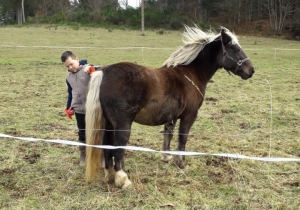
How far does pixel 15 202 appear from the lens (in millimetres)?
3463

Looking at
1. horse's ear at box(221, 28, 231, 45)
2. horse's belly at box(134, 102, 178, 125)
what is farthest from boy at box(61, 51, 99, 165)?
horse's ear at box(221, 28, 231, 45)

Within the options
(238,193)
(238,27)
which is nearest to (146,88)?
(238,193)

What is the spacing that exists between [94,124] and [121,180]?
2.34 ft

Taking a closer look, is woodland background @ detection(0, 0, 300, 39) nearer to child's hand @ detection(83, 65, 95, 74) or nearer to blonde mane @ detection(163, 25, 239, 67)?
blonde mane @ detection(163, 25, 239, 67)

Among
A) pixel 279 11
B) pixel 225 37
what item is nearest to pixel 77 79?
pixel 225 37

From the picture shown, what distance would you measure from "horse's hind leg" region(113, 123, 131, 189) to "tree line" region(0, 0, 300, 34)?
1449 inches

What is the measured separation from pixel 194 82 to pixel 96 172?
5.63ft

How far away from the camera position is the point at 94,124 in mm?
3715

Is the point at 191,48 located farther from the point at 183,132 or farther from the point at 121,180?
the point at 121,180

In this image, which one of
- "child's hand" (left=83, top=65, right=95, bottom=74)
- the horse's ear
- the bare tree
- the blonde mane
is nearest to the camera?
"child's hand" (left=83, top=65, right=95, bottom=74)

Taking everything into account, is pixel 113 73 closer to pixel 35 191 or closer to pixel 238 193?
pixel 35 191

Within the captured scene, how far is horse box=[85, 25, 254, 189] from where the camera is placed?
3664 mm

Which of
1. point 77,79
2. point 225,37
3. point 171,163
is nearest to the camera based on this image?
point 77,79

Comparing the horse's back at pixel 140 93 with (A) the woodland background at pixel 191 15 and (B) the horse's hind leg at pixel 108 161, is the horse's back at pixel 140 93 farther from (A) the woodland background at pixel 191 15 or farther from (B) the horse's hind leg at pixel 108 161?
(A) the woodland background at pixel 191 15
